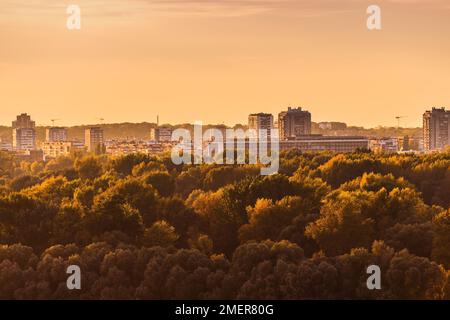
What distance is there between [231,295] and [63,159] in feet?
436

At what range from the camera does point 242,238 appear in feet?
190

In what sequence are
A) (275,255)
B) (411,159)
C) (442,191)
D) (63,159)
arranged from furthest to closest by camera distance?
(63,159), (411,159), (442,191), (275,255)

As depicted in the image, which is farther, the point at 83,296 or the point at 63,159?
the point at 63,159

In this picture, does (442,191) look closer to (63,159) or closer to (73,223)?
(73,223)

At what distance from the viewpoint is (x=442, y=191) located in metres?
74.5

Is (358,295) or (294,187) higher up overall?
(294,187)

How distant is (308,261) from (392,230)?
9243 mm

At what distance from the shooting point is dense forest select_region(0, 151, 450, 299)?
45000 mm

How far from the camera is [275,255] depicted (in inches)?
1874

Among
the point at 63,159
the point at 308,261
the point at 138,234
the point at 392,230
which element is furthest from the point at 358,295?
the point at 63,159

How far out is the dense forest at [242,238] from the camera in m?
45.0

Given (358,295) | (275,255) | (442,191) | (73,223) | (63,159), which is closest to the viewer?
(358,295)
